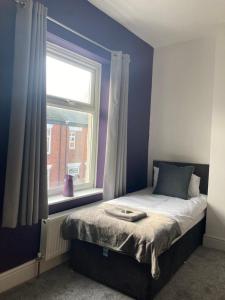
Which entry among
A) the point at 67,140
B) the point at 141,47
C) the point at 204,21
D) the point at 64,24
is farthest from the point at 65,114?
the point at 204,21

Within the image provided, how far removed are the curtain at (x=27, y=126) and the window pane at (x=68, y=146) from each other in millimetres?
588

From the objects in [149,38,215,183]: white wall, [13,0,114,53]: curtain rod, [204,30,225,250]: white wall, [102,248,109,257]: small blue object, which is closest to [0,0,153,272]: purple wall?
[13,0,114,53]: curtain rod

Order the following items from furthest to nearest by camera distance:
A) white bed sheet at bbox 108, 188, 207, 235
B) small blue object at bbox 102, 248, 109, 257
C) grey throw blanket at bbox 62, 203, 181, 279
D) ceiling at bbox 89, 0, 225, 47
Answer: ceiling at bbox 89, 0, 225, 47 < white bed sheet at bbox 108, 188, 207, 235 < small blue object at bbox 102, 248, 109, 257 < grey throw blanket at bbox 62, 203, 181, 279

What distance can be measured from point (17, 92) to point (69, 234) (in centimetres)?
127

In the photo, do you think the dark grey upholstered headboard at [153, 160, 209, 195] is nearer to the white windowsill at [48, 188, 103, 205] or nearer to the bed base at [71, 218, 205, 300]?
the bed base at [71, 218, 205, 300]

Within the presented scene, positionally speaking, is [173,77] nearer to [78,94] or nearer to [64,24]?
[78,94]

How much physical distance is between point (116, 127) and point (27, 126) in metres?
1.20

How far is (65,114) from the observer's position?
9.04 ft

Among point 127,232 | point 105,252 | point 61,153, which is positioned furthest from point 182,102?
point 105,252

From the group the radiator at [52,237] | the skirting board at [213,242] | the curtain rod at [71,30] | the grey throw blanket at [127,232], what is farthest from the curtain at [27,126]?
the skirting board at [213,242]

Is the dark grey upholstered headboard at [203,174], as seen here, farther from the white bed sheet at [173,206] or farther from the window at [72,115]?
the window at [72,115]

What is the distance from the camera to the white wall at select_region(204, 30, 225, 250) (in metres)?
2.91

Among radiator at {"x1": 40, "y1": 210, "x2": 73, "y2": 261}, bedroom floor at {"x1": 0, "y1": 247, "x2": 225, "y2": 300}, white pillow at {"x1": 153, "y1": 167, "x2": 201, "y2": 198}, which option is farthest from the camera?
white pillow at {"x1": 153, "y1": 167, "x2": 201, "y2": 198}

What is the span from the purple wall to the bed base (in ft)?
1.38
